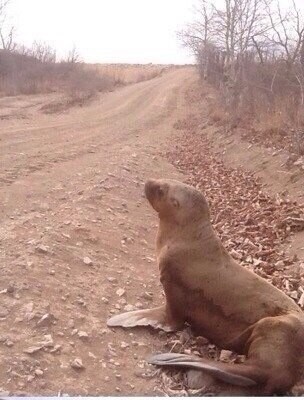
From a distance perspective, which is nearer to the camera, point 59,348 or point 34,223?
point 59,348

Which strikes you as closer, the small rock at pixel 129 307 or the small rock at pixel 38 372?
the small rock at pixel 38 372

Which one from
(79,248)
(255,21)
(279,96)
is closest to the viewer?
(79,248)

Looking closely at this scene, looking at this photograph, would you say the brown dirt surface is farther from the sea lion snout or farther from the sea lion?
the sea lion snout

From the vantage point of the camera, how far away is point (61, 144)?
8.26 metres

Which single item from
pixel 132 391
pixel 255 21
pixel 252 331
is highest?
pixel 255 21

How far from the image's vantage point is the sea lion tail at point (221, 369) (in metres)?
2.18

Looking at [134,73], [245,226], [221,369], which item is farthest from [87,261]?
[134,73]

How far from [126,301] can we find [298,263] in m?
1.21

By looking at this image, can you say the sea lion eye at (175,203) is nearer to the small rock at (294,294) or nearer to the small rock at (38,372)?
the small rock at (294,294)

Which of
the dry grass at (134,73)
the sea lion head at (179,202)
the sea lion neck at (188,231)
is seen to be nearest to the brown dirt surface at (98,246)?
the sea lion neck at (188,231)

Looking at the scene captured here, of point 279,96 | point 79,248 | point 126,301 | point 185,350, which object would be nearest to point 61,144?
point 279,96

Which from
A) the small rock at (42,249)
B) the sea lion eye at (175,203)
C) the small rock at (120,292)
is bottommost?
the small rock at (120,292)

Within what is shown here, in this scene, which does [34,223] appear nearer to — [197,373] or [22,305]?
[22,305]

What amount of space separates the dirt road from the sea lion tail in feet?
0.50
